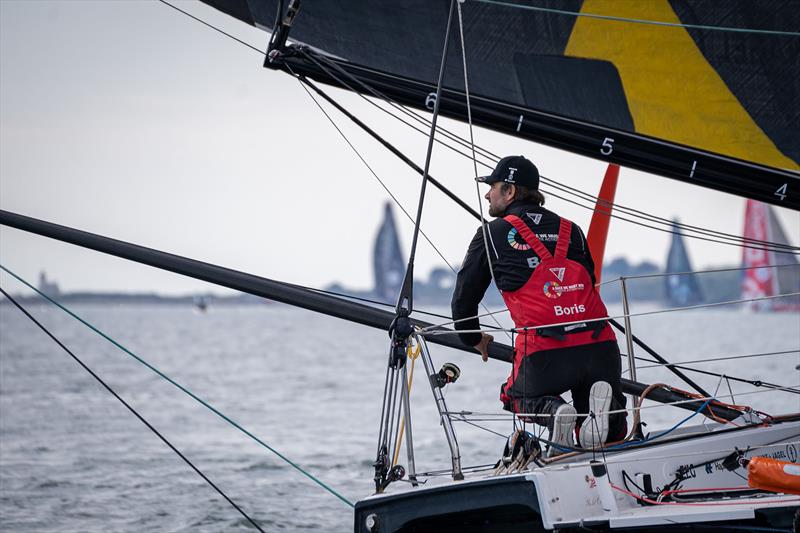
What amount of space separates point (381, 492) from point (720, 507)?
109 centimetres

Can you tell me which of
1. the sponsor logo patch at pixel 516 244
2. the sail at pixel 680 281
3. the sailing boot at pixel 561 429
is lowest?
the sailing boot at pixel 561 429

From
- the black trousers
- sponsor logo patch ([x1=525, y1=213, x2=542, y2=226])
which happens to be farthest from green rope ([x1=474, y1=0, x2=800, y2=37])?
the black trousers

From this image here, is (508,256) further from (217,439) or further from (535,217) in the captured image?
(217,439)

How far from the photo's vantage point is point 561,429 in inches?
142

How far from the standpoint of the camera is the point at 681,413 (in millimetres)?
11383

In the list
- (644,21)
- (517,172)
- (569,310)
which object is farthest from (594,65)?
(569,310)

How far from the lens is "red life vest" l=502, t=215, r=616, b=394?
3.66m

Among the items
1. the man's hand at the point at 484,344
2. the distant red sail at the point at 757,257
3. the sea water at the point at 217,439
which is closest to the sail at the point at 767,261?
the distant red sail at the point at 757,257

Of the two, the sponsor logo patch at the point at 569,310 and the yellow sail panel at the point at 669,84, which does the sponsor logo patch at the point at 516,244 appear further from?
the yellow sail panel at the point at 669,84

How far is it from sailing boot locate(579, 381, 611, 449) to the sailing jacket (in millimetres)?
418

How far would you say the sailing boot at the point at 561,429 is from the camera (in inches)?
140

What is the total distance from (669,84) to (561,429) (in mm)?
2241

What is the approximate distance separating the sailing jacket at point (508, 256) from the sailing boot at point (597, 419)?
42 centimetres

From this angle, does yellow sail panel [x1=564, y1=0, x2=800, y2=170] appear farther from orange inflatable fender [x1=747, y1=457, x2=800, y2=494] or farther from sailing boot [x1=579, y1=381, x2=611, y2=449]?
orange inflatable fender [x1=747, y1=457, x2=800, y2=494]
